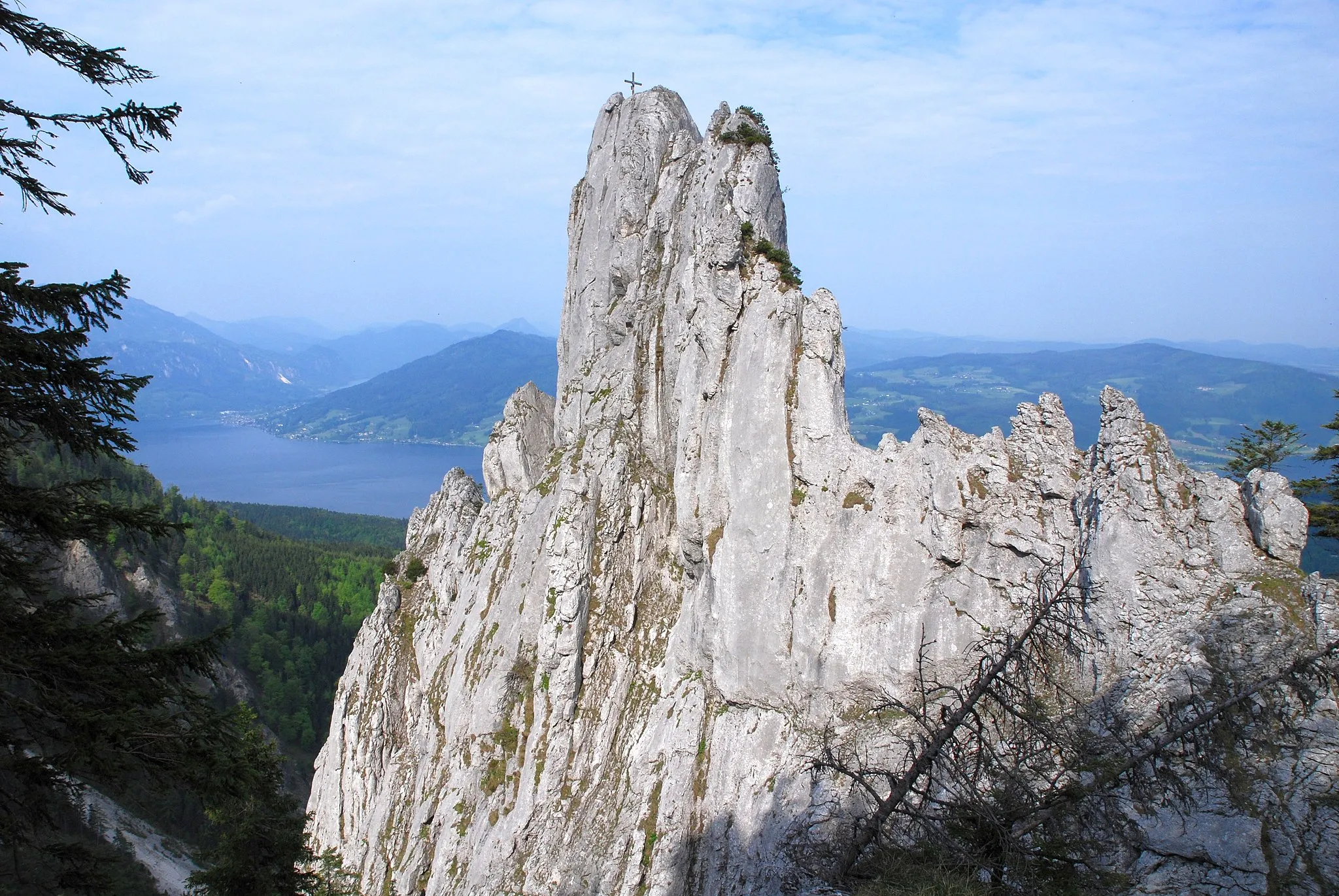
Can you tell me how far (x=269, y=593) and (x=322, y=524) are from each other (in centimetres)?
5461

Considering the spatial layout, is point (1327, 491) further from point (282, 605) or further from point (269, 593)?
point (269, 593)

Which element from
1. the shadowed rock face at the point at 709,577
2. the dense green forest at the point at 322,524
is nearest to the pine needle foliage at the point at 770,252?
the shadowed rock face at the point at 709,577

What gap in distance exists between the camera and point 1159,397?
5871 inches

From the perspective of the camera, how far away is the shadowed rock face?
55.7 feet

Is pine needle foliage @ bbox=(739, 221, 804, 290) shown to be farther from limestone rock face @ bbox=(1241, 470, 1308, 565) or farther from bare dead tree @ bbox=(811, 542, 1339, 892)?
bare dead tree @ bbox=(811, 542, 1339, 892)

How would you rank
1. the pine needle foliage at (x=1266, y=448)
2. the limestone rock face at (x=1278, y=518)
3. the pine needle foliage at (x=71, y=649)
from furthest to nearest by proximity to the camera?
the pine needle foliage at (x=1266, y=448) → the limestone rock face at (x=1278, y=518) → the pine needle foliage at (x=71, y=649)

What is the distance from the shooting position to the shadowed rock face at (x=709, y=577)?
16969 mm

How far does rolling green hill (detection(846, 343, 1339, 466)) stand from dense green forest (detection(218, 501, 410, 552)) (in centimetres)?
8540

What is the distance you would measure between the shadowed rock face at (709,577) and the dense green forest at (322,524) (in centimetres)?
10878

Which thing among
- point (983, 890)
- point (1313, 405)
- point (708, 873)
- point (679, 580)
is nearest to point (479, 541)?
point (679, 580)

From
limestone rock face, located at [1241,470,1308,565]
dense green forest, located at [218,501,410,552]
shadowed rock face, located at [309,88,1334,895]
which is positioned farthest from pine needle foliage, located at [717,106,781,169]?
dense green forest, located at [218,501,410,552]

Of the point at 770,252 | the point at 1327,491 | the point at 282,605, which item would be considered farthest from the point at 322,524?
the point at 1327,491

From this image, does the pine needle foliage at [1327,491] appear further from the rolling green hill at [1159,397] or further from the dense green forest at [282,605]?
A: the dense green forest at [282,605]

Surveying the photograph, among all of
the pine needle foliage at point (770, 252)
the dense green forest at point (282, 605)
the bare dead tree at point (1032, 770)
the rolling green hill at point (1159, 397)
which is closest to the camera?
the bare dead tree at point (1032, 770)
